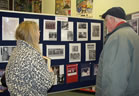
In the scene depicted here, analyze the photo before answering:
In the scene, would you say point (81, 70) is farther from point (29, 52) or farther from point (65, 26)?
point (29, 52)

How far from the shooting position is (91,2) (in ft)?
11.1

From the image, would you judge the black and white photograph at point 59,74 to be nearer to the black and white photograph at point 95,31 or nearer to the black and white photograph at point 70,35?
the black and white photograph at point 70,35

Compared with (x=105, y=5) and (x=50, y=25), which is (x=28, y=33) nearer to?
(x=50, y=25)

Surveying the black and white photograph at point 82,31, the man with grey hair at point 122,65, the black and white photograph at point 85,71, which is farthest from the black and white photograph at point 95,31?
the man with grey hair at point 122,65

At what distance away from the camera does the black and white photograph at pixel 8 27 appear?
1805 mm

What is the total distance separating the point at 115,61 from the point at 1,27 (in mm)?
1243

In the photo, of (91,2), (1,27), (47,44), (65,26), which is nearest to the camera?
(1,27)

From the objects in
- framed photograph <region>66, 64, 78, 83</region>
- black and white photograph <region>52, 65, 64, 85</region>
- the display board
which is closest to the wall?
the display board

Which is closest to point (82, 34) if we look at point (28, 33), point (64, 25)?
point (64, 25)

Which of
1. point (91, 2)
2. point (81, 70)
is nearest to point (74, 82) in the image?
point (81, 70)

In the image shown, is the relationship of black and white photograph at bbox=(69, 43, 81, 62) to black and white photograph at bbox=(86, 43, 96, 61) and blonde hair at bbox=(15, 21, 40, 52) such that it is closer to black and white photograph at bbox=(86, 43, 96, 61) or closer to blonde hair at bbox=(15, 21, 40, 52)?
black and white photograph at bbox=(86, 43, 96, 61)

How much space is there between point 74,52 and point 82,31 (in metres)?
0.33

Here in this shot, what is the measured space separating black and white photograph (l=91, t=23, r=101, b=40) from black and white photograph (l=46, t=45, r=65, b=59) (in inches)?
22.0

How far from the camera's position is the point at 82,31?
93.3 inches
